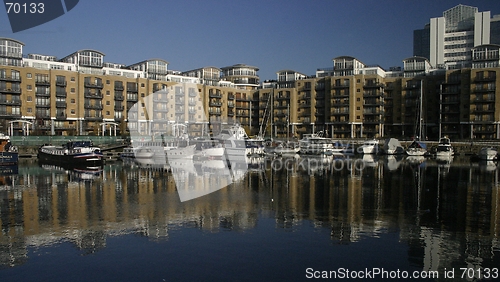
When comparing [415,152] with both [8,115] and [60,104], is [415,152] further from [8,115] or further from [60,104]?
[8,115]

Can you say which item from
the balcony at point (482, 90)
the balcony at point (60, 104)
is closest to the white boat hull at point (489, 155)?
the balcony at point (482, 90)

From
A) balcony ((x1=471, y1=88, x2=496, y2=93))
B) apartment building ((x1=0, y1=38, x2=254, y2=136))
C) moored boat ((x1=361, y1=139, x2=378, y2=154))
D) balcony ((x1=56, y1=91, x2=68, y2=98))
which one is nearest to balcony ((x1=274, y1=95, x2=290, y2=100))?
apartment building ((x1=0, y1=38, x2=254, y2=136))

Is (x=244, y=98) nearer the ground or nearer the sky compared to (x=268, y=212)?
nearer the sky

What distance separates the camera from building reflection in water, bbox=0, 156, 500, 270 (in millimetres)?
13555

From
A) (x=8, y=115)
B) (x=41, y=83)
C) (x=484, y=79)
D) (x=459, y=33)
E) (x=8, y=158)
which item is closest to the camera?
(x=8, y=158)

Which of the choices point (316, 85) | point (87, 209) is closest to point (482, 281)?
point (87, 209)

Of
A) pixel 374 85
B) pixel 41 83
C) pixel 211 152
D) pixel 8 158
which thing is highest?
pixel 374 85

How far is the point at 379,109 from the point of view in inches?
3600

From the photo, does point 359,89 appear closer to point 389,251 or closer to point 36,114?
point 36,114

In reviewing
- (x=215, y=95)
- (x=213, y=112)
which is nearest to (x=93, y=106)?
(x=213, y=112)

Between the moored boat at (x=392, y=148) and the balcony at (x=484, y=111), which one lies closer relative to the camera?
the moored boat at (x=392, y=148)

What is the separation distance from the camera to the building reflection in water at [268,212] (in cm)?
1355

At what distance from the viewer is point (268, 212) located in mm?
18547

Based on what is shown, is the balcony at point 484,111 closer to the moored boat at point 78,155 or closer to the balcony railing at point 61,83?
the moored boat at point 78,155
